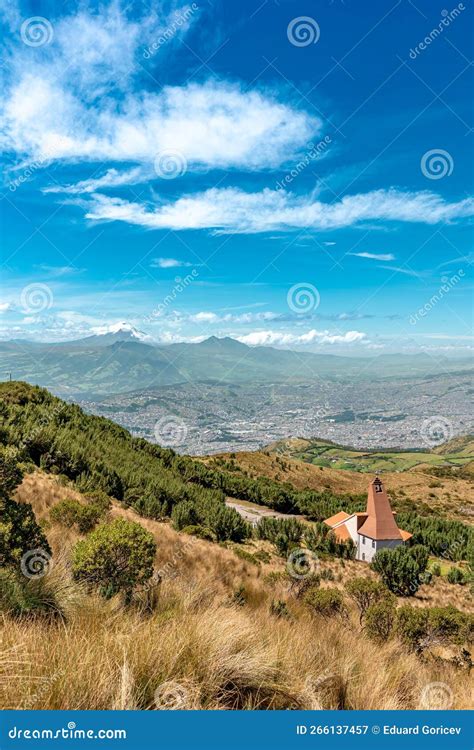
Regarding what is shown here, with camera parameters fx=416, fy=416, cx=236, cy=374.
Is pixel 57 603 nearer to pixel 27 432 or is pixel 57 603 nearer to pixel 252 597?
pixel 252 597

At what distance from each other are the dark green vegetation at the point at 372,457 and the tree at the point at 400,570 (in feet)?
216

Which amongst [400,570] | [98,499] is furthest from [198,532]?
[400,570]

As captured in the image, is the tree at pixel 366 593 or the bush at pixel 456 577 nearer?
the tree at pixel 366 593

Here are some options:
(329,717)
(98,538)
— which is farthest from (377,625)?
(329,717)

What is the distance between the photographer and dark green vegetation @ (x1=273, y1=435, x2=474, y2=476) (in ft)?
322

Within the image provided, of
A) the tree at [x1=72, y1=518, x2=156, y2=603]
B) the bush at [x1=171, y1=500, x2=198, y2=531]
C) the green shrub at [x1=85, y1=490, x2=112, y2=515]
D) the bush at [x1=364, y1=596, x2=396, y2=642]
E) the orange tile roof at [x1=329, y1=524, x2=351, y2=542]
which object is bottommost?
the orange tile roof at [x1=329, y1=524, x2=351, y2=542]

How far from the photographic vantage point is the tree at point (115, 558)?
6.66 metres

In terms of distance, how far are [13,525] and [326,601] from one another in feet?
33.8

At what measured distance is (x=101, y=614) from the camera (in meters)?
4.27

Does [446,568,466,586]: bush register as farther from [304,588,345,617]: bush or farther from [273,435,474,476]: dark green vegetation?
[273,435,474,476]: dark green vegetation

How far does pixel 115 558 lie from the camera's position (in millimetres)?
7488

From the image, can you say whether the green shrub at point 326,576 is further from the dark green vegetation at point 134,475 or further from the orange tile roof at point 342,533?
the orange tile roof at point 342,533

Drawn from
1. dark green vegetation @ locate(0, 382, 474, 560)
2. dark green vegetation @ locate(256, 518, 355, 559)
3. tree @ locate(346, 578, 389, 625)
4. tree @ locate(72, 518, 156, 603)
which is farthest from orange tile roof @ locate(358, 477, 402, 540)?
tree @ locate(72, 518, 156, 603)

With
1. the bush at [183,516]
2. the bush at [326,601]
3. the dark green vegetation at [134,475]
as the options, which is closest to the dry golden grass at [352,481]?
the dark green vegetation at [134,475]
